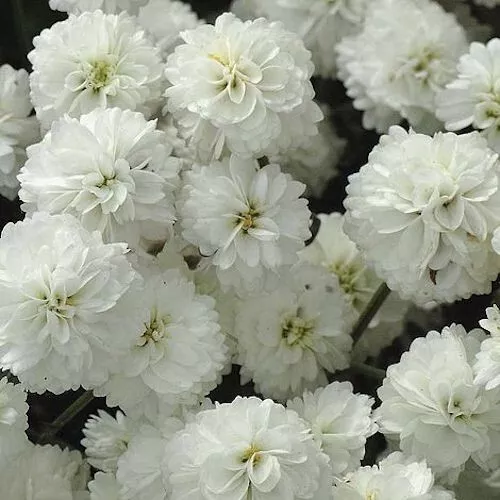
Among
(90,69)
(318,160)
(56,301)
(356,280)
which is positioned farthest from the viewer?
(318,160)

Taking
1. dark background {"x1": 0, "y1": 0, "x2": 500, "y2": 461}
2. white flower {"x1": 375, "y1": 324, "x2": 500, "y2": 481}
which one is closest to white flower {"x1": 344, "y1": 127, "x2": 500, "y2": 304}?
white flower {"x1": 375, "y1": 324, "x2": 500, "y2": 481}

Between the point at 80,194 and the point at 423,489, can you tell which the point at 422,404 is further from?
the point at 80,194

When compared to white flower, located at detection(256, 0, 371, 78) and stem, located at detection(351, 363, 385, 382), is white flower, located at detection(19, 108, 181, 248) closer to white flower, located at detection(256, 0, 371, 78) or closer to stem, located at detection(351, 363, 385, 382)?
stem, located at detection(351, 363, 385, 382)

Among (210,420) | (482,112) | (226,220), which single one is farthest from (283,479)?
(482,112)

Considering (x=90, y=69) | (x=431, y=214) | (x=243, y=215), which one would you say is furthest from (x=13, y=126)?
(x=431, y=214)

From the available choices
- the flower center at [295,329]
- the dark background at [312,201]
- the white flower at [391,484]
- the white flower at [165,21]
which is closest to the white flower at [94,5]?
the white flower at [165,21]

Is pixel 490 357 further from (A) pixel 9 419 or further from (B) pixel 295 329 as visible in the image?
(A) pixel 9 419
